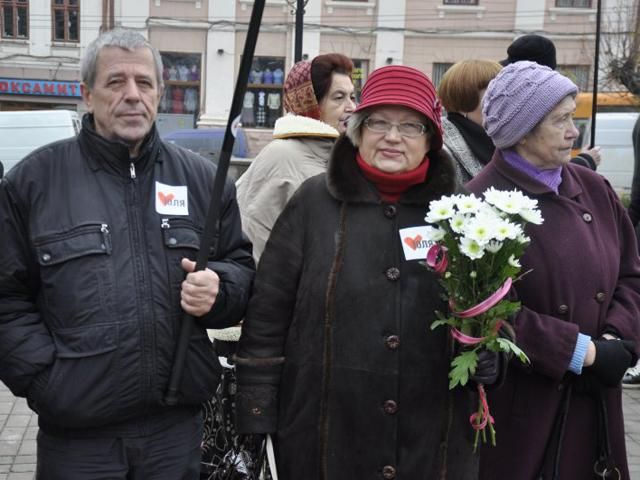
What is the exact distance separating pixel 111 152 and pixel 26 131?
14789 mm

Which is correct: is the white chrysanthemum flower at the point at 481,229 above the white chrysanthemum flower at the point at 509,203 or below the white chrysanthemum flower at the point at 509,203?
below

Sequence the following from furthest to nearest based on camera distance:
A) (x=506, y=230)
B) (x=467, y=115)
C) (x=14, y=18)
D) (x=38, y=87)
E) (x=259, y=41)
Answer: (x=259, y=41) → (x=14, y=18) → (x=38, y=87) → (x=467, y=115) → (x=506, y=230)

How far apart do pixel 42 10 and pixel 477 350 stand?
2727cm

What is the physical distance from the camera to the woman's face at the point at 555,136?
2.69 meters

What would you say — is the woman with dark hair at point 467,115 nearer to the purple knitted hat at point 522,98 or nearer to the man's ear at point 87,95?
the purple knitted hat at point 522,98

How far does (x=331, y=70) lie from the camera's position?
Answer: 3.58 metres

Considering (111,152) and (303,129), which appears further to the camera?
(303,129)

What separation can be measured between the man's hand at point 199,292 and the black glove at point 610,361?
1250 mm

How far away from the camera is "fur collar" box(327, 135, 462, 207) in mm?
2434

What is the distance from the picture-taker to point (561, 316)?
2609 mm

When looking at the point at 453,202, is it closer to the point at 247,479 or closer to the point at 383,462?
the point at 383,462

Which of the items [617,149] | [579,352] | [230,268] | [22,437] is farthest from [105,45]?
[617,149]

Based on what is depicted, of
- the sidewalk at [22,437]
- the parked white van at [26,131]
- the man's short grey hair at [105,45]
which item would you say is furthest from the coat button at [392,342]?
the parked white van at [26,131]

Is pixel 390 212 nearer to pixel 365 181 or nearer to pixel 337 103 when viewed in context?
pixel 365 181
